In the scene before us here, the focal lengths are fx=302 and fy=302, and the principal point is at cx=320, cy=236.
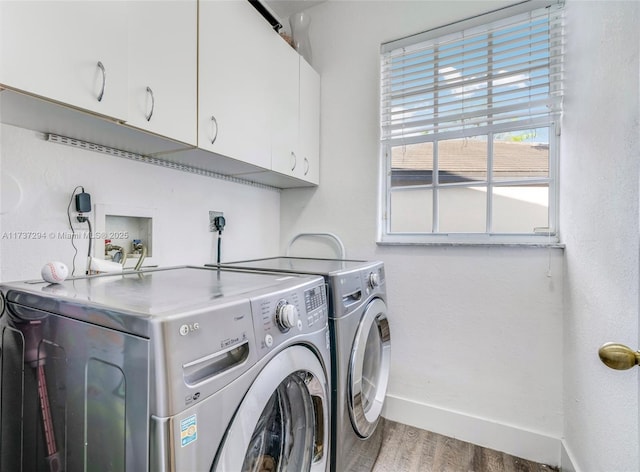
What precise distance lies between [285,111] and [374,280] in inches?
41.7

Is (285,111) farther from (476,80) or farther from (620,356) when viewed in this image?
(620,356)

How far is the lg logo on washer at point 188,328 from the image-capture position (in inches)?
22.3

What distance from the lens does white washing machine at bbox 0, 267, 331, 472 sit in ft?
1.77

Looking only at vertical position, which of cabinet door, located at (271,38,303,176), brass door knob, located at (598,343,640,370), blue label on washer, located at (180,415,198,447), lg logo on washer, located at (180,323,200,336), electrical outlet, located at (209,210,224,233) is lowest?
blue label on washer, located at (180,415,198,447)

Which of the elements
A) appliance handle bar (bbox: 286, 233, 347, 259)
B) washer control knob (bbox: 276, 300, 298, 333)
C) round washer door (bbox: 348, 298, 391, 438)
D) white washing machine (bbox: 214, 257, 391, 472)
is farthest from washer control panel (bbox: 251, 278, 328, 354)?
→ appliance handle bar (bbox: 286, 233, 347, 259)

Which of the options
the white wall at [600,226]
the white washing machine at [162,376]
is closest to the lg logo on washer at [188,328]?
the white washing machine at [162,376]

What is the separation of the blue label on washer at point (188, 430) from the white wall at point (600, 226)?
3.72 feet

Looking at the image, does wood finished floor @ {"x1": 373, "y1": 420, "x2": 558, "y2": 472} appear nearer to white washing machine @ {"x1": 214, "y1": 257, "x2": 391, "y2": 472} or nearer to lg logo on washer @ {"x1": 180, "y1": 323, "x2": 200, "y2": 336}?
white washing machine @ {"x1": 214, "y1": 257, "x2": 391, "y2": 472}

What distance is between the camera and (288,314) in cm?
80

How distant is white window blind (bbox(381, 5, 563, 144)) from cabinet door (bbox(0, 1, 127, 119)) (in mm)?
1483

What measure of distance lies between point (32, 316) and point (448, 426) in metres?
1.96

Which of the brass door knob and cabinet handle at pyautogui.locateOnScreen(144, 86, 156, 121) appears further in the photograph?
cabinet handle at pyautogui.locateOnScreen(144, 86, 156, 121)

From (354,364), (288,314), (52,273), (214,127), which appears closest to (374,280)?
(354,364)

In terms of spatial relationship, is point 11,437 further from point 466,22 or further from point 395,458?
point 466,22
